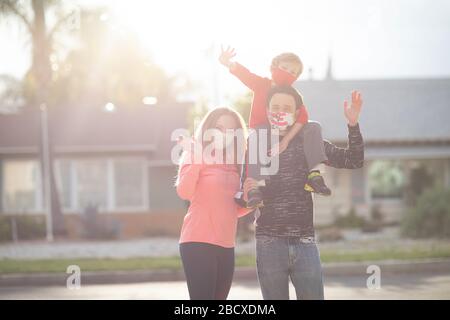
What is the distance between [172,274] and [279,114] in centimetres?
813

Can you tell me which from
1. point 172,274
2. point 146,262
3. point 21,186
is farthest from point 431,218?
point 21,186

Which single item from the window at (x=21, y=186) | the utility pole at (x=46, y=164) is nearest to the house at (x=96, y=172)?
the window at (x=21, y=186)

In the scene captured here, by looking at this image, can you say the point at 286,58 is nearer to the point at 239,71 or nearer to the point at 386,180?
the point at 239,71

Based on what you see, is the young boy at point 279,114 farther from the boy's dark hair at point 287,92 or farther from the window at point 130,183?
the window at point 130,183

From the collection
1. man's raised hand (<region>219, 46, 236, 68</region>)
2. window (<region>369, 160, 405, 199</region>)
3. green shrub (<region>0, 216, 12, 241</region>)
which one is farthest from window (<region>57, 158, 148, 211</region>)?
man's raised hand (<region>219, 46, 236, 68</region>)

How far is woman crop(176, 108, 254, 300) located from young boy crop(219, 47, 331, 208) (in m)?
0.21

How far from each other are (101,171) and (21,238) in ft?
17.7

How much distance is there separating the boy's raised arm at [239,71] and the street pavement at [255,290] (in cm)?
470

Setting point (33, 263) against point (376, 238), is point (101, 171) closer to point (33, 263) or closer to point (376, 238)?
point (376, 238)

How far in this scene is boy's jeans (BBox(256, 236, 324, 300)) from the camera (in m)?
4.17

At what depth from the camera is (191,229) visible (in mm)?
4672

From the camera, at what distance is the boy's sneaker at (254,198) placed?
4191 mm

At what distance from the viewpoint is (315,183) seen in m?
4.27

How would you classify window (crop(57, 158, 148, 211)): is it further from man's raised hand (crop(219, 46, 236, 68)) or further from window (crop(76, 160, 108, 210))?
man's raised hand (crop(219, 46, 236, 68))
